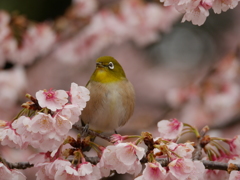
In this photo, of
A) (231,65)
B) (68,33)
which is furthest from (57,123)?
(231,65)

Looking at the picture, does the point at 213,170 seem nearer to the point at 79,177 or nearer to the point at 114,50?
the point at 79,177

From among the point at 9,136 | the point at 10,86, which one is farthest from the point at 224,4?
the point at 10,86

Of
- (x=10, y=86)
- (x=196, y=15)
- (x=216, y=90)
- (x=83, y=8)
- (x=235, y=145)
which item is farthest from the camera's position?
(x=216, y=90)

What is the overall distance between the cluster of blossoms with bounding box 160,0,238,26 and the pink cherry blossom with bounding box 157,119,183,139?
50cm

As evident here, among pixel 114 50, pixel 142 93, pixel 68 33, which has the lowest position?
pixel 142 93

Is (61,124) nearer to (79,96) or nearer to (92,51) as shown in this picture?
(79,96)

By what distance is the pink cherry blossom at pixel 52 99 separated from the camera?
139 cm

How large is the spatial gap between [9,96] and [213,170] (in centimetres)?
237

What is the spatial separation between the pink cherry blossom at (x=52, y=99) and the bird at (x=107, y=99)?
0.95 meters

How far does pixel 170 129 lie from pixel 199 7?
59 cm

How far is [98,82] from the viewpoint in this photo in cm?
249

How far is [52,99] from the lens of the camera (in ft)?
4.61

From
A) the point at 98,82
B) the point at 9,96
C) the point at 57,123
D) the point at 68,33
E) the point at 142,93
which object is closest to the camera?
the point at 57,123

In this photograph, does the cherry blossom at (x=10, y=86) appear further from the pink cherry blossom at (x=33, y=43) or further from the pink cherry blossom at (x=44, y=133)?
the pink cherry blossom at (x=44, y=133)
